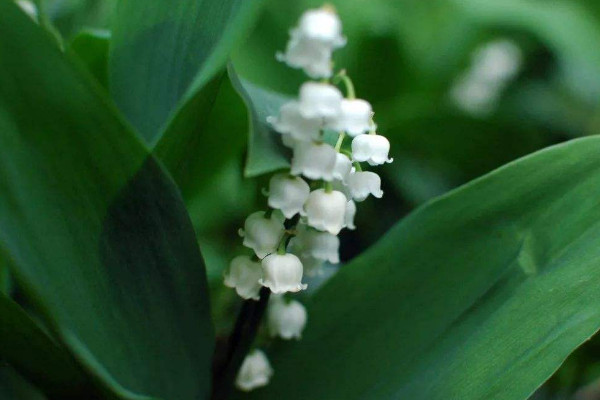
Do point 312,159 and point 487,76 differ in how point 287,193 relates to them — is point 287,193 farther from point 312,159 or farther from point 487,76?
point 487,76

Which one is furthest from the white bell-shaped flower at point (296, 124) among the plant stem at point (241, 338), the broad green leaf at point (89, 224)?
the plant stem at point (241, 338)

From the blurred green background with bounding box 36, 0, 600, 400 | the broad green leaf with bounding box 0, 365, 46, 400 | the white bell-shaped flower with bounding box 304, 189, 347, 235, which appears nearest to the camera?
the white bell-shaped flower with bounding box 304, 189, 347, 235

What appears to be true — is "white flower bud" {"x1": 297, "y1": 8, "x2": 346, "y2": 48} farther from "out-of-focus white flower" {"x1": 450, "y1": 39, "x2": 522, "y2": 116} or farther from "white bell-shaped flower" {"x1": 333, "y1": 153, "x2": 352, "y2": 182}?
"out-of-focus white flower" {"x1": 450, "y1": 39, "x2": 522, "y2": 116}

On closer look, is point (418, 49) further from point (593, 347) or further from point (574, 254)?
point (574, 254)

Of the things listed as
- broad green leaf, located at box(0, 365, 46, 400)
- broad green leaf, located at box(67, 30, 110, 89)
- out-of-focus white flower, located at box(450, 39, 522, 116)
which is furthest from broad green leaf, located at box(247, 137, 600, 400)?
out-of-focus white flower, located at box(450, 39, 522, 116)

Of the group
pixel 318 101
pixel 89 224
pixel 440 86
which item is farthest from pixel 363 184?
pixel 440 86
